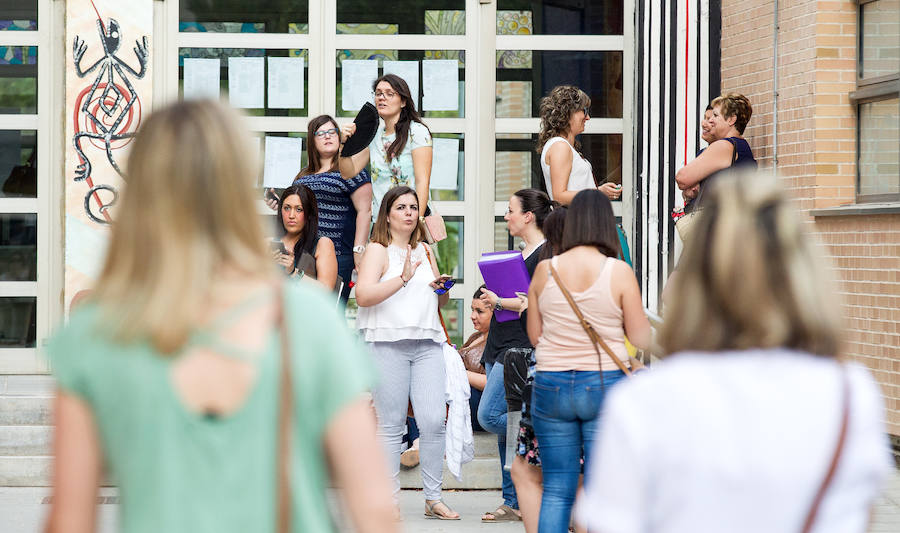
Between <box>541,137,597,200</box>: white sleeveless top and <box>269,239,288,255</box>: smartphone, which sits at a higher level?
<box>541,137,597,200</box>: white sleeveless top

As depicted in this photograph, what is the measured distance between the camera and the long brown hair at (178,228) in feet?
6.47

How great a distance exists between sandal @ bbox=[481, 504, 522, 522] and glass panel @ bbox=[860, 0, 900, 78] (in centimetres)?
385

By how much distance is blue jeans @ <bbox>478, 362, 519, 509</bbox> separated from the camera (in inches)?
275

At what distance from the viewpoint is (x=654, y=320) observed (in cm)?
800

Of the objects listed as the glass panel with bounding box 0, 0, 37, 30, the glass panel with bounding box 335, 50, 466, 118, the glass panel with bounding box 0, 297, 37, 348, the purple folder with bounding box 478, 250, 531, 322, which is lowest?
the glass panel with bounding box 0, 297, 37, 348

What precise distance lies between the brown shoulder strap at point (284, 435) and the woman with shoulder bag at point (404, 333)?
4.83 metres

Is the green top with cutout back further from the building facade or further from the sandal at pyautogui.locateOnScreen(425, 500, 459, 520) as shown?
the building facade

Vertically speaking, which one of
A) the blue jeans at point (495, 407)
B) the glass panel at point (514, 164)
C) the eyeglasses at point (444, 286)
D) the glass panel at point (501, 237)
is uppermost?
the glass panel at point (514, 164)

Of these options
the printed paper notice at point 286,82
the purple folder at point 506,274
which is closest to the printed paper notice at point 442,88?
the printed paper notice at point 286,82

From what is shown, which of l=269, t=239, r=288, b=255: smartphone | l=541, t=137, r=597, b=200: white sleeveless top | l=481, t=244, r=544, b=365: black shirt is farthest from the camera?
l=541, t=137, r=597, b=200: white sleeveless top

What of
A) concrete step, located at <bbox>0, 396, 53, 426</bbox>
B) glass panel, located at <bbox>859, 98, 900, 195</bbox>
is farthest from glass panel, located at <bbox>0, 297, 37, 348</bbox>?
glass panel, located at <bbox>859, 98, 900, 195</bbox>

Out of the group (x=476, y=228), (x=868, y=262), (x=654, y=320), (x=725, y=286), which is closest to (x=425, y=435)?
(x=654, y=320)

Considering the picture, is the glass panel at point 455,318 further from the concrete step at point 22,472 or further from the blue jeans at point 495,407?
the concrete step at point 22,472

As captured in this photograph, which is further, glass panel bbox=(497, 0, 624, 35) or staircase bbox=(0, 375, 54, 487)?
glass panel bbox=(497, 0, 624, 35)
